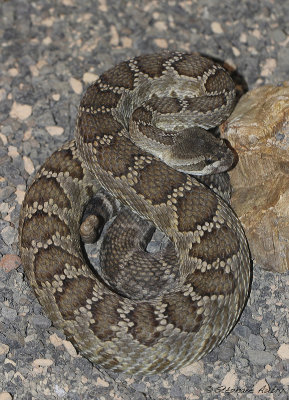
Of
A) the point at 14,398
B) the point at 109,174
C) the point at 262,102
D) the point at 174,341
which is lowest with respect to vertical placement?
the point at 14,398

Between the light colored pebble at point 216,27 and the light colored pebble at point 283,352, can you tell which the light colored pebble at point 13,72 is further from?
the light colored pebble at point 283,352

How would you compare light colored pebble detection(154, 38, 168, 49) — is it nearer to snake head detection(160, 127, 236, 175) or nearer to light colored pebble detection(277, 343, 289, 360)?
snake head detection(160, 127, 236, 175)

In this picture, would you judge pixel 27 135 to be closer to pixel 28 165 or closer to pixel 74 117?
pixel 28 165

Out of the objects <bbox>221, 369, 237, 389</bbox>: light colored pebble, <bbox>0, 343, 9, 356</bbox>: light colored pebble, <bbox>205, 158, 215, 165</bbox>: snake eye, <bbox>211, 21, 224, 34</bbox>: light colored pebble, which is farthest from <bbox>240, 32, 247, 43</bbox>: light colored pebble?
<bbox>0, 343, 9, 356</bbox>: light colored pebble

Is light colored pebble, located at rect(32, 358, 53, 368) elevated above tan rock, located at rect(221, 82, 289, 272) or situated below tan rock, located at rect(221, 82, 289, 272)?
below

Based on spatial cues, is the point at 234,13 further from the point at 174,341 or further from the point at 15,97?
the point at 174,341

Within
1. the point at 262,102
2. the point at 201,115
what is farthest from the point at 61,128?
the point at 262,102

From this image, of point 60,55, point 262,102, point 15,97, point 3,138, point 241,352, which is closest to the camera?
point 241,352
